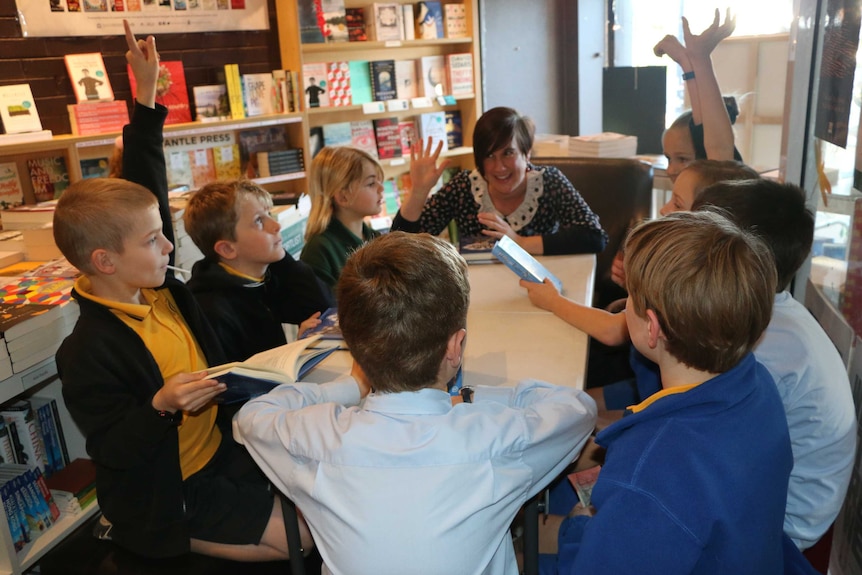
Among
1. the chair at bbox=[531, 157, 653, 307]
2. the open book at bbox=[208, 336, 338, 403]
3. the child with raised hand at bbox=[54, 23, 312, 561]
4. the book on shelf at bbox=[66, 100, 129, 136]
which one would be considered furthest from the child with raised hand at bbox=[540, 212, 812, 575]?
the book on shelf at bbox=[66, 100, 129, 136]

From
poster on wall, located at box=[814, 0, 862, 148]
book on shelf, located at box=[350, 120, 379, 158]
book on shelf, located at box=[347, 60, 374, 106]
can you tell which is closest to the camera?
poster on wall, located at box=[814, 0, 862, 148]

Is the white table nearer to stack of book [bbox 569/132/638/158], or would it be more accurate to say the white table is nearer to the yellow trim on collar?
the yellow trim on collar

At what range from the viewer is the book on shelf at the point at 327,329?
5.89 ft

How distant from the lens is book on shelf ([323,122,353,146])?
4.49 meters

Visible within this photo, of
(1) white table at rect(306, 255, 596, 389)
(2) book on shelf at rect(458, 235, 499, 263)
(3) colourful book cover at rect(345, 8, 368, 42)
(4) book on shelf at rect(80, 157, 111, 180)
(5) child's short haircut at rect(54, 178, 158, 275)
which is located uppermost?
(3) colourful book cover at rect(345, 8, 368, 42)

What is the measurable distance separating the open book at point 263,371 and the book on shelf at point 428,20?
3.42 meters

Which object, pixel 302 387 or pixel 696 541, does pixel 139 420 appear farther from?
pixel 696 541

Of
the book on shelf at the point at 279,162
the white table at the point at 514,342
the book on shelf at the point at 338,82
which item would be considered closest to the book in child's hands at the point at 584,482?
the white table at the point at 514,342

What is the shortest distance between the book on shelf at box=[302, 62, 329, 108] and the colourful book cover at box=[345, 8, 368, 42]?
0.30 meters

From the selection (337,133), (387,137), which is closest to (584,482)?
(337,133)

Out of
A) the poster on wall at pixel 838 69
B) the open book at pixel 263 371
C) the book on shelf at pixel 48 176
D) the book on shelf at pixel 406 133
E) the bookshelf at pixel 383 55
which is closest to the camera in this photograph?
the open book at pixel 263 371

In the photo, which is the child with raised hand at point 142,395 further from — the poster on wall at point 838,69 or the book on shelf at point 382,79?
the book on shelf at point 382,79

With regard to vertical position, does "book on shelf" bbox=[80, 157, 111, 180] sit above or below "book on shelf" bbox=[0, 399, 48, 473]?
above

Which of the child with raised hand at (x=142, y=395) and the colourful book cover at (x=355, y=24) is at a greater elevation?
the colourful book cover at (x=355, y=24)
